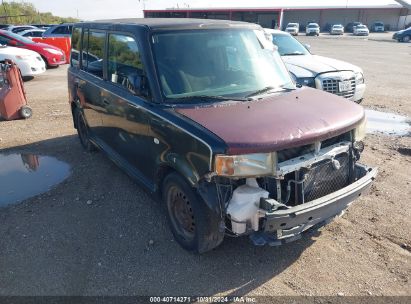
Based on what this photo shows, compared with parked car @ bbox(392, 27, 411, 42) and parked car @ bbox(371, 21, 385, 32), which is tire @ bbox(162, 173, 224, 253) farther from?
parked car @ bbox(371, 21, 385, 32)

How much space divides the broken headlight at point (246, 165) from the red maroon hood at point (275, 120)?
0.06m

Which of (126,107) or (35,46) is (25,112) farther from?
(35,46)

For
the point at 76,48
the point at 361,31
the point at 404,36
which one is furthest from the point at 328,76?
the point at 361,31

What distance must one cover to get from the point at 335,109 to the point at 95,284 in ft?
8.78

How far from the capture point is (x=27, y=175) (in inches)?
203

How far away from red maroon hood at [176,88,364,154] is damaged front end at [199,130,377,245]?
0.12 m

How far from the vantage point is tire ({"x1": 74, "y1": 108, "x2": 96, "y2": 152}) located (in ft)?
18.6

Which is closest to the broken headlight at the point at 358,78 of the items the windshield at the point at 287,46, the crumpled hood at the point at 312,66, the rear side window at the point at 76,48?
the crumpled hood at the point at 312,66

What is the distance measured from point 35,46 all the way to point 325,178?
47.9 ft

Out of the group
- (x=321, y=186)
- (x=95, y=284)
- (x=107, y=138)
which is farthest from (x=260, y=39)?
(x=95, y=284)

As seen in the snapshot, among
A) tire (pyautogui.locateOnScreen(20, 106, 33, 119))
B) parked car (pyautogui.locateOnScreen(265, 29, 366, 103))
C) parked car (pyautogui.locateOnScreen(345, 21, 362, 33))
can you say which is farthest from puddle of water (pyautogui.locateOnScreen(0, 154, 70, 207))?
parked car (pyautogui.locateOnScreen(345, 21, 362, 33))

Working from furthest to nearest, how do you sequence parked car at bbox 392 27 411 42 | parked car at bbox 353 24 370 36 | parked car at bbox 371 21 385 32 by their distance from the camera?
parked car at bbox 371 21 385 32
parked car at bbox 353 24 370 36
parked car at bbox 392 27 411 42

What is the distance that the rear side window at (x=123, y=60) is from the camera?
3.60 m

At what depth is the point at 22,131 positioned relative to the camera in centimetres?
715
